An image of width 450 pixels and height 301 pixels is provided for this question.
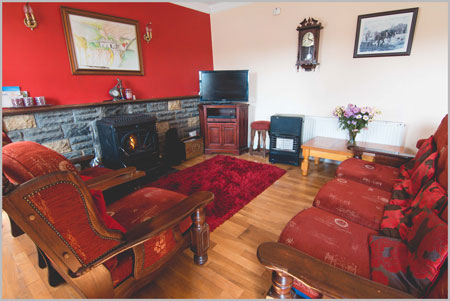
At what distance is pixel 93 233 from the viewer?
0.90 metres

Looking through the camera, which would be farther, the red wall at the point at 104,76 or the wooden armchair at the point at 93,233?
the red wall at the point at 104,76

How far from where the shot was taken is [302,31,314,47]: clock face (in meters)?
3.28

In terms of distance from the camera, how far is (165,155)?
3764 mm

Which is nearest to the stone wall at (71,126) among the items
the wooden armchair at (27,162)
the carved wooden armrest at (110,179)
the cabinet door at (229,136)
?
the cabinet door at (229,136)

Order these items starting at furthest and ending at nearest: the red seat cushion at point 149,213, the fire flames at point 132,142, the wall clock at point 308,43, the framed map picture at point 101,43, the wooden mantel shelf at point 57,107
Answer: the wall clock at point 308,43 < the fire flames at point 132,142 < the framed map picture at point 101,43 < the wooden mantel shelf at point 57,107 < the red seat cushion at point 149,213

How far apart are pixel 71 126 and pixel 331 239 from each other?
301 centimetres

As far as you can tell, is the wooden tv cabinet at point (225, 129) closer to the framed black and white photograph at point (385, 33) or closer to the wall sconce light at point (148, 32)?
the wall sconce light at point (148, 32)

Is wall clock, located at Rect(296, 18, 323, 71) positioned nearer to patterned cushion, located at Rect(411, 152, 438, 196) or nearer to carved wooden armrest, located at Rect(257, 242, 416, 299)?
patterned cushion, located at Rect(411, 152, 438, 196)

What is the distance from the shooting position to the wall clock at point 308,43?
3225 mm

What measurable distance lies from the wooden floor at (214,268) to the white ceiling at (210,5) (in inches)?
143

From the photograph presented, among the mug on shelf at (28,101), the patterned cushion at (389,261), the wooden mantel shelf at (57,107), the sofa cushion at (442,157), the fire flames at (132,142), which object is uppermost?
the mug on shelf at (28,101)

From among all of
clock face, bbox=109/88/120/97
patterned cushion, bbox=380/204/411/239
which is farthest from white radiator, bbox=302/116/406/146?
Answer: clock face, bbox=109/88/120/97

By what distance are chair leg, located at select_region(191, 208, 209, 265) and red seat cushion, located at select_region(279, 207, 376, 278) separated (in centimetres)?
53

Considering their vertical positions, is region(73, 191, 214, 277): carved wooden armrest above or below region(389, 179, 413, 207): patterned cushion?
above
